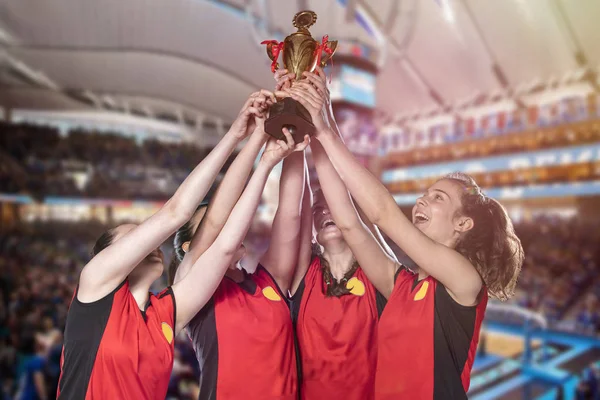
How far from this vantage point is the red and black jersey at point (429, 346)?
1266 mm

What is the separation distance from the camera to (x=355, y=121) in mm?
15898

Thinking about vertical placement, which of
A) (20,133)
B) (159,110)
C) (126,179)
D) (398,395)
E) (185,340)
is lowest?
(185,340)

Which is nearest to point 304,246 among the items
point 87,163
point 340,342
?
point 340,342

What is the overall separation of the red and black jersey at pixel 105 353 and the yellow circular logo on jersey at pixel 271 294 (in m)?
0.38

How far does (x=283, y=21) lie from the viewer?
11.1 meters

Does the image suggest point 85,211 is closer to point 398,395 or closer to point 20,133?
point 20,133

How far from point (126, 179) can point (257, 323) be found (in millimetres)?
16981

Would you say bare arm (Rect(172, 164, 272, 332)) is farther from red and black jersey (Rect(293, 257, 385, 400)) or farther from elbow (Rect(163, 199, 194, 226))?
red and black jersey (Rect(293, 257, 385, 400))

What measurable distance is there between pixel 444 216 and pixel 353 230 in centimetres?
27

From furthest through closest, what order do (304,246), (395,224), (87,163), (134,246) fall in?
1. (87,163)
2. (304,246)
3. (395,224)
4. (134,246)

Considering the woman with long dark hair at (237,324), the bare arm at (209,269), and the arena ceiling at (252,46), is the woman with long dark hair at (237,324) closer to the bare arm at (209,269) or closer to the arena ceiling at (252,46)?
the bare arm at (209,269)

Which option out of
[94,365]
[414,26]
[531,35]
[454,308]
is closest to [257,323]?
[94,365]

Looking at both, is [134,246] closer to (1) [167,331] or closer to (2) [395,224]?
(1) [167,331]

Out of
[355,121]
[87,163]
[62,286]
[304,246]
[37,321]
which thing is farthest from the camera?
[87,163]
